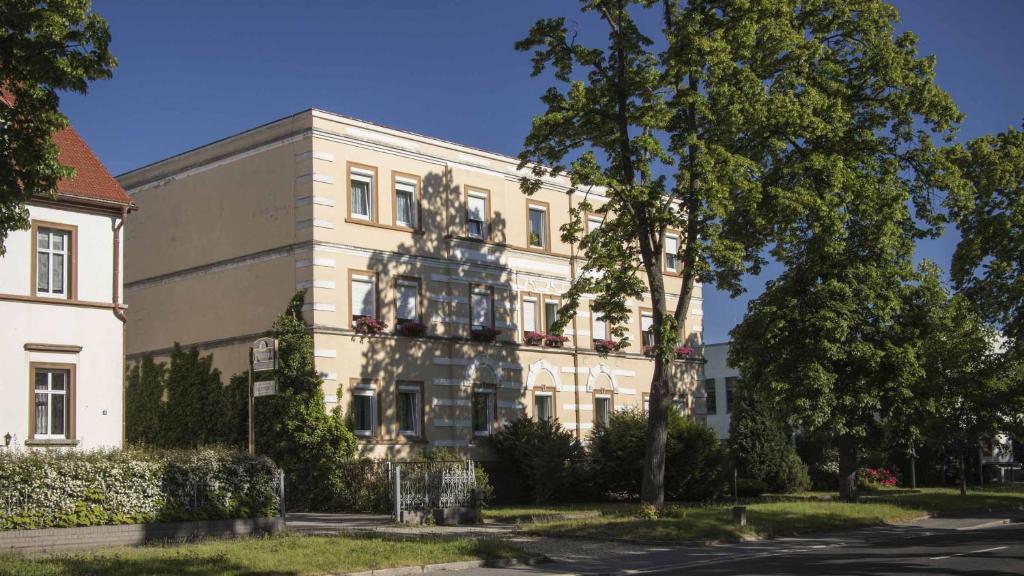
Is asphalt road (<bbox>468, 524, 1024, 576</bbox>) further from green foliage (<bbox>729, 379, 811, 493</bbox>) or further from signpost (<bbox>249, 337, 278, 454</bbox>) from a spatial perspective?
green foliage (<bbox>729, 379, 811, 493</bbox>)

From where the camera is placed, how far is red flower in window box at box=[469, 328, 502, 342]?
40188 millimetres

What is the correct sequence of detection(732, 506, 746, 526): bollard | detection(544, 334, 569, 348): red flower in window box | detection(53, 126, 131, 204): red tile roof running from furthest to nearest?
detection(544, 334, 569, 348): red flower in window box, detection(53, 126, 131, 204): red tile roof, detection(732, 506, 746, 526): bollard

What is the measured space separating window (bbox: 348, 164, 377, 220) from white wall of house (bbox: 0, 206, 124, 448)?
27.3 ft

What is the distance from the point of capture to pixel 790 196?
29.7 metres

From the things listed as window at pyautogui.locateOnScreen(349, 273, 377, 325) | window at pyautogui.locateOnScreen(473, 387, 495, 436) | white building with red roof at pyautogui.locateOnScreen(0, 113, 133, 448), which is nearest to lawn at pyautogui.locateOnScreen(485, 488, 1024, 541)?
window at pyautogui.locateOnScreen(473, 387, 495, 436)

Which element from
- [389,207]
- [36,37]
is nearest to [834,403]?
[389,207]

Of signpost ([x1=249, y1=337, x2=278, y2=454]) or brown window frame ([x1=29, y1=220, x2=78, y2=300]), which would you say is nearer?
signpost ([x1=249, y1=337, x2=278, y2=454])

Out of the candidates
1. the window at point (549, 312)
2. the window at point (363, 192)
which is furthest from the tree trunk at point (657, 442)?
the window at point (549, 312)

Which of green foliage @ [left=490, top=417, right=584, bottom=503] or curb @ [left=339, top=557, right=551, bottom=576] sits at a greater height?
green foliage @ [left=490, top=417, right=584, bottom=503]

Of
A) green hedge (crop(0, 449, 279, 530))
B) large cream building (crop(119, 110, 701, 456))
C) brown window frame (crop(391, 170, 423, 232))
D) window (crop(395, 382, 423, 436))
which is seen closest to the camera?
green hedge (crop(0, 449, 279, 530))

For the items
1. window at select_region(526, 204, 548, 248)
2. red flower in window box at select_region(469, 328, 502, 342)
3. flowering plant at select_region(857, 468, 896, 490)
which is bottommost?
flowering plant at select_region(857, 468, 896, 490)

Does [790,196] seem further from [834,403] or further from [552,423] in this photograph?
[552,423]

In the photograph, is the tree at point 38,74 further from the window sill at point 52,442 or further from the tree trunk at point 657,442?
the tree trunk at point 657,442

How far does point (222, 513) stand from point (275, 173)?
15776mm
